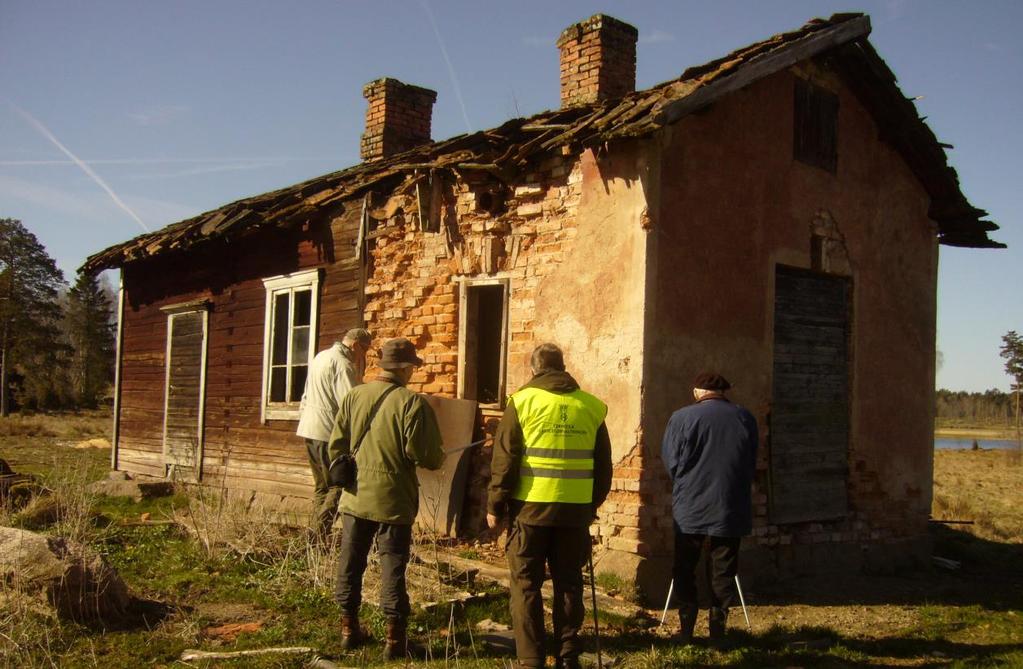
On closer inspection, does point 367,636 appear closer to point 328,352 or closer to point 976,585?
point 328,352

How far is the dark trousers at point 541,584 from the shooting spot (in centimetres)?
464

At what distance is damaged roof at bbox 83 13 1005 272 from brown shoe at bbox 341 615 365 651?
4071 mm

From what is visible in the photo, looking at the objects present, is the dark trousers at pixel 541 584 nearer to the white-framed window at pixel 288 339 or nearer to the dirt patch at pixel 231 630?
the dirt patch at pixel 231 630

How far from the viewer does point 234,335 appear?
12.0m

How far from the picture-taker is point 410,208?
9.32m

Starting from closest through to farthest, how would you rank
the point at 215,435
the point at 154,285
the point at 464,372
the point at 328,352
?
the point at 328,352 < the point at 464,372 < the point at 215,435 < the point at 154,285

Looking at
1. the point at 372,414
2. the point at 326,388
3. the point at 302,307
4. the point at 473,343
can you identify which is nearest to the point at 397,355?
the point at 372,414

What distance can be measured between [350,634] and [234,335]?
763cm

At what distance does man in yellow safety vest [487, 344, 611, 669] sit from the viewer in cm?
474

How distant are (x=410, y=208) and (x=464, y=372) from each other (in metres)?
1.94

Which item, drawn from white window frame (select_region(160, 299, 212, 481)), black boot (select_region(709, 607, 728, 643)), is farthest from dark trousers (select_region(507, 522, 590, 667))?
white window frame (select_region(160, 299, 212, 481))

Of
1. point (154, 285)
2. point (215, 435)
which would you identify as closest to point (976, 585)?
point (215, 435)

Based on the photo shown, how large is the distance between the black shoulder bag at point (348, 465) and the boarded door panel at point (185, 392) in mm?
7991

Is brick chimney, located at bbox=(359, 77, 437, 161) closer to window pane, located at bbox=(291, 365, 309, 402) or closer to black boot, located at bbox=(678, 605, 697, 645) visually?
window pane, located at bbox=(291, 365, 309, 402)
